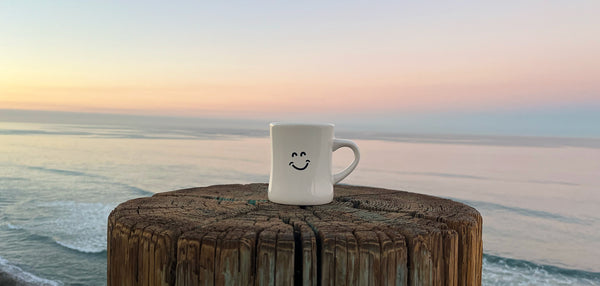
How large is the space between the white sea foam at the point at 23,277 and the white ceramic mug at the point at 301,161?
5472 mm

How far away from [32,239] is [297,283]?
7693 mm

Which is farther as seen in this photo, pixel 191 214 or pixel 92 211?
pixel 92 211

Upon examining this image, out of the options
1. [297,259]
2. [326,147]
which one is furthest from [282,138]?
[297,259]

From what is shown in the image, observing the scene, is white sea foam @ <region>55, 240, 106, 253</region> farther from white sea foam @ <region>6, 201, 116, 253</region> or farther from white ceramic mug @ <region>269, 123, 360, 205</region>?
white ceramic mug @ <region>269, 123, 360, 205</region>

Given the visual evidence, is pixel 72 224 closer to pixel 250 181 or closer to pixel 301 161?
pixel 250 181

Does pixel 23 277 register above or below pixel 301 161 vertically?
below

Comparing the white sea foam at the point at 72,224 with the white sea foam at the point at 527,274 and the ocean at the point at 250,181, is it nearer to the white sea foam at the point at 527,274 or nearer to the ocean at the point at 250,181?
the ocean at the point at 250,181

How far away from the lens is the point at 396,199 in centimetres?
193

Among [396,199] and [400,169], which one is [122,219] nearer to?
[396,199]

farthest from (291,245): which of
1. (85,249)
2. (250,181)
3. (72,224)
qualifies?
(250,181)

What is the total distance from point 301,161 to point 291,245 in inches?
20.4

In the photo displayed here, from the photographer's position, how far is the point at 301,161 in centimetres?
167

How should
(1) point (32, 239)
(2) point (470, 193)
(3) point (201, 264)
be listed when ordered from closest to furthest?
1. (3) point (201, 264)
2. (1) point (32, 239)
3. (2) point (470, 193)

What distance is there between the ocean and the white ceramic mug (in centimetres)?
481
